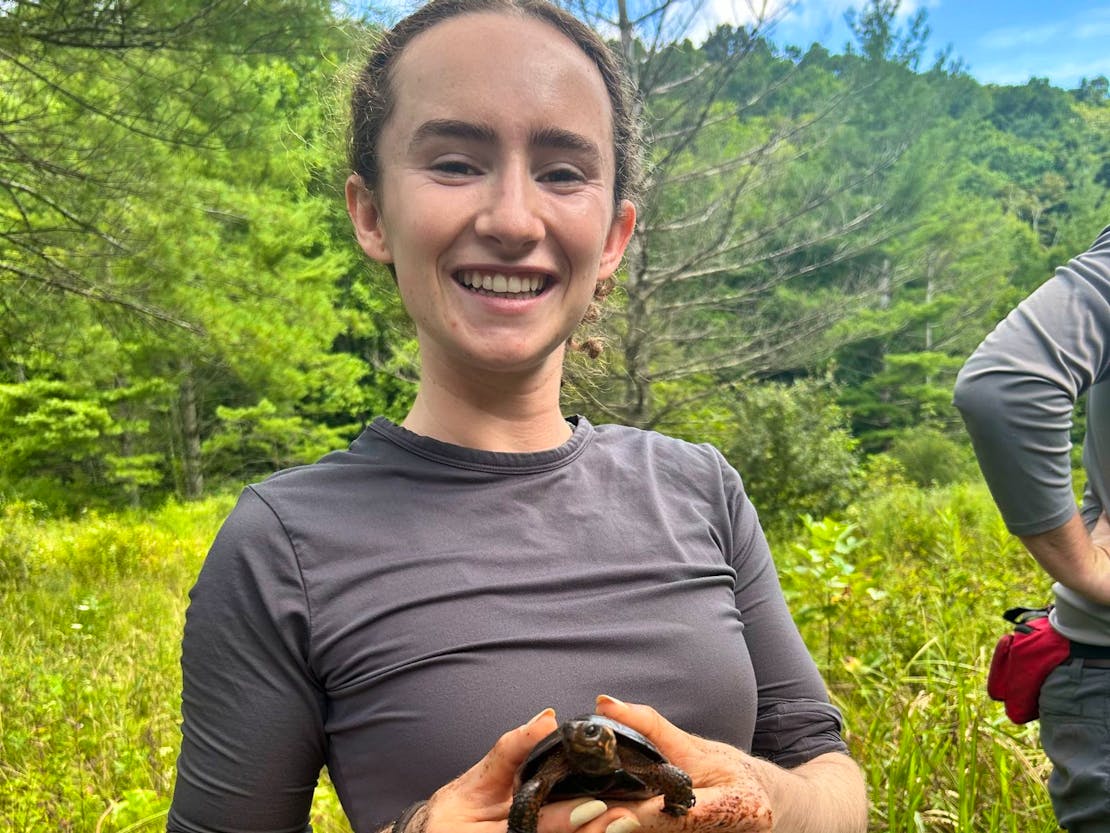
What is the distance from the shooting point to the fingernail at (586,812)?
2.49 feet

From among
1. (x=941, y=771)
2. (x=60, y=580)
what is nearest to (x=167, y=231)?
(x=60, y=580)

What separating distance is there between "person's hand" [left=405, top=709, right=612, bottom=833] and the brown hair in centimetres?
75

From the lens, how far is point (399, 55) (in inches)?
43.6

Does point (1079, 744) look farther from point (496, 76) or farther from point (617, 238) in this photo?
point (496, 76)

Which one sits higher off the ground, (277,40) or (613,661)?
(277,40)

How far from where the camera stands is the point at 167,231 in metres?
6.73

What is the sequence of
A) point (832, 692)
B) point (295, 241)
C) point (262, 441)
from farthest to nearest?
1. point (262, 441)
2. point (295, 241)
3. point (832, 692)

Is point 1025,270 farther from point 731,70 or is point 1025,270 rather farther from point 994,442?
point 994,442

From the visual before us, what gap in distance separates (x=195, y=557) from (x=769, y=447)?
23.8 feet

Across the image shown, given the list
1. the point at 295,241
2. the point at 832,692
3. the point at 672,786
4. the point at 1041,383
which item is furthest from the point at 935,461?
the point at 672,786

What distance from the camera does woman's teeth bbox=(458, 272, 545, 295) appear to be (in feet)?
3.32

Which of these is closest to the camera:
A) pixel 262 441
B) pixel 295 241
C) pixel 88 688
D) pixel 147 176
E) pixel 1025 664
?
pixel 1025 664

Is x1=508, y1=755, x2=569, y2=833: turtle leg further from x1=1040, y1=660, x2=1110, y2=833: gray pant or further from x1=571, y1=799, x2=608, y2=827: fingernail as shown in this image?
x1=1040, y1=660, x2=1110, y2=833: gray pant

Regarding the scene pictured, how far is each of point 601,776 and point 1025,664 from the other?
3.64 ft
